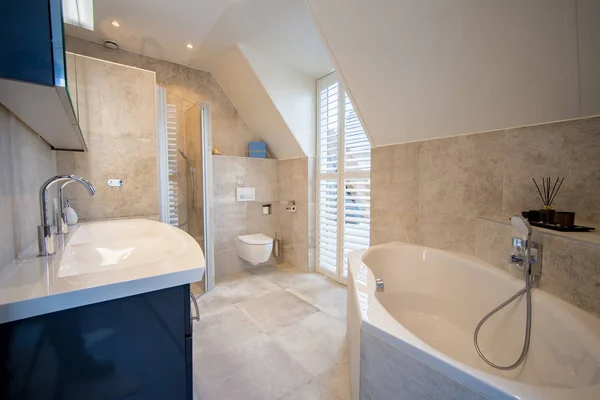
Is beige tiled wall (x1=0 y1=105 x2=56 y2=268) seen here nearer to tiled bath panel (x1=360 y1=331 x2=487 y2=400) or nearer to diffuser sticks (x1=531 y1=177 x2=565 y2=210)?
tiled bath panel (x1=360 y1=331 x2=487 y2=400)

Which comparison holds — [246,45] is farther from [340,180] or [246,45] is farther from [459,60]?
[459,60]

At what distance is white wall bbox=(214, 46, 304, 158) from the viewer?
2.92 metres

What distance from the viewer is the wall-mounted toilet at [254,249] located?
122 inches

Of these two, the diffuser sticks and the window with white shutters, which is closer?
the diffuser sticks

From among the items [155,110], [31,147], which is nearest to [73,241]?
[31,147]

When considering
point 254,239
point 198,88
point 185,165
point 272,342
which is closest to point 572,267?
point 272,342

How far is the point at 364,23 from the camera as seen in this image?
163 centimetres

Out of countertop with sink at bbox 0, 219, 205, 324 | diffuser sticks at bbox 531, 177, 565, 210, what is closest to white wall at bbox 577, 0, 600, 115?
diffuser sticks at bbox 531, 177, 565, 210

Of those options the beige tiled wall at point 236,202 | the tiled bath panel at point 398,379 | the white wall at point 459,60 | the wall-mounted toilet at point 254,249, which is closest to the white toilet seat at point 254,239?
the wall-mounted toilet at point 254,249

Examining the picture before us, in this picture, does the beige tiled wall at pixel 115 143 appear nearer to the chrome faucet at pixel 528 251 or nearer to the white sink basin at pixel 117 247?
the white sink basin at pixel 117 247

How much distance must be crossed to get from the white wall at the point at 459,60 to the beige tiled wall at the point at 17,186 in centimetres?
178

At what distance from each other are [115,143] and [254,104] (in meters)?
1.58

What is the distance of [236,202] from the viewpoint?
11.3 feet

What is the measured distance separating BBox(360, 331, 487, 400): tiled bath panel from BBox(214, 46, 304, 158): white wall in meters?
2.55
